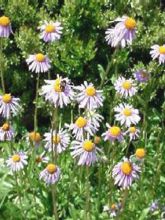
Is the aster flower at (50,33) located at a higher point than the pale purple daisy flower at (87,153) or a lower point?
higher

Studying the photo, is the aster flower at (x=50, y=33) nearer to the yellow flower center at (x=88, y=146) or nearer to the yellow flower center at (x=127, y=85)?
the yellow flower center at (x=127, y=85)

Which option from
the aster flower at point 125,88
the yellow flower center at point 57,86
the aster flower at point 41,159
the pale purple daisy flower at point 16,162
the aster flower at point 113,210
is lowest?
the aster flower at point 113,210

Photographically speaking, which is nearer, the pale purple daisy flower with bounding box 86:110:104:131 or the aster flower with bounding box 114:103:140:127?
the pale purple daisy flower with bounding box 86:110:104:131

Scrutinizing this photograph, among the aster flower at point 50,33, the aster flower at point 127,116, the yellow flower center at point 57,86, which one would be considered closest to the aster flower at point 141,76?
the aster flower at point 127,116

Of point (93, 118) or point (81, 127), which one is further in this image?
point (93, 118)

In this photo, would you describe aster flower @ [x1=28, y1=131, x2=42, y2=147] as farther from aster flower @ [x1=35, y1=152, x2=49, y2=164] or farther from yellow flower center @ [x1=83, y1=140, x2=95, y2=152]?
yellow flower center @ [x1=83, y1=140, x2=95, y2=152]

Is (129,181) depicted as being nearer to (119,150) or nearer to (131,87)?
(131,87)

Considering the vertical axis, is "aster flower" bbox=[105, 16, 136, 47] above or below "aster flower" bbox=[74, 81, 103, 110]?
above

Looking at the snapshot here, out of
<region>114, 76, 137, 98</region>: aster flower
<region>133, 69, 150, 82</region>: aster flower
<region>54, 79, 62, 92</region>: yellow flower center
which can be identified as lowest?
<region>114, 76, 137, 98</region>: aster flower

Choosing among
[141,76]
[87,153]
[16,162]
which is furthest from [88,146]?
[141,76]

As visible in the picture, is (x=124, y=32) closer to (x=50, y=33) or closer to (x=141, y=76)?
(x=50, y=33)

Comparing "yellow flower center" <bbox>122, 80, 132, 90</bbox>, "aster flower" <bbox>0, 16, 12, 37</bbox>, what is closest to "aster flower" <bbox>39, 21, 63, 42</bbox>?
"aster flower" <bbox>0, 16, 12, 37</bbox>
